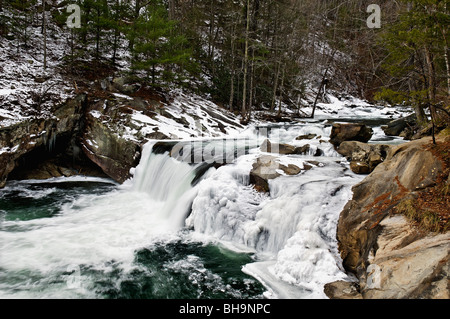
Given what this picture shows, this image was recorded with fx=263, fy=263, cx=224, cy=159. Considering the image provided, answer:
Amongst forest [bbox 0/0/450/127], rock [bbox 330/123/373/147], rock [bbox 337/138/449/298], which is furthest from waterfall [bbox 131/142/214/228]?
forest [bbox 0/0/450/127]

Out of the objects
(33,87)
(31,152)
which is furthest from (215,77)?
(31,152)

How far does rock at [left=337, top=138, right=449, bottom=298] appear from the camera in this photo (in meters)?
3.14

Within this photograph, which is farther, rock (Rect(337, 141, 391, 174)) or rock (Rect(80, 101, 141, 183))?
rock (Rect(80, 101, 141, 183))

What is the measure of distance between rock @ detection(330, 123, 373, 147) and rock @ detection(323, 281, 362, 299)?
23.5 feet

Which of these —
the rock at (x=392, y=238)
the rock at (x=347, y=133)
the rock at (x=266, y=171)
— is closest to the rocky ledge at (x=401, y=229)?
the rock at (x=392, y=238)

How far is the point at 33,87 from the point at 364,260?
585 inches

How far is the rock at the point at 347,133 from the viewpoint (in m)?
10.5

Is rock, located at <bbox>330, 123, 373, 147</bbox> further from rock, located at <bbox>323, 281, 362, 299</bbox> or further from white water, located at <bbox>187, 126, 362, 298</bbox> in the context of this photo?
rock, located at <bbox>323, 281, 362, 299</bbox>

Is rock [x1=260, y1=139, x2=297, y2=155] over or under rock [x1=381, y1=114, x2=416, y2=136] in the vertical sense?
under

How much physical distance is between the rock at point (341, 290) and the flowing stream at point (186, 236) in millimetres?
155

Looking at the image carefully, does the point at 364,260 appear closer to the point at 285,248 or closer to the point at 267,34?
the point at 285,248

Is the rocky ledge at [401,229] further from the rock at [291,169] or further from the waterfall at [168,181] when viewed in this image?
the waterfall at [168,181]

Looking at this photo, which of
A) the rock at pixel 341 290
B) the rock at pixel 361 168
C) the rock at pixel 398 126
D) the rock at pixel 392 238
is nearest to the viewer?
the rock at pixel 392 238
